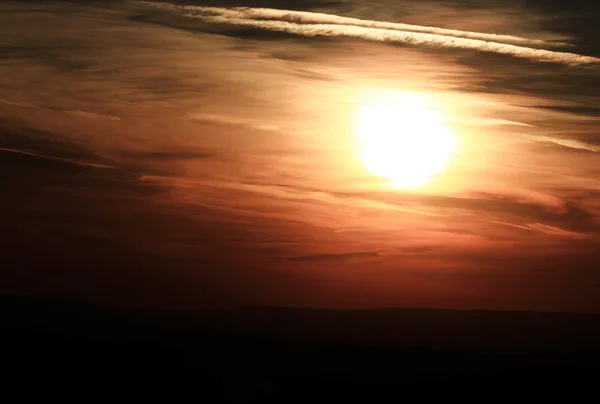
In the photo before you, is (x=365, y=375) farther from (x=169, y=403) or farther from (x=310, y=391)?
(x=169, y=403)

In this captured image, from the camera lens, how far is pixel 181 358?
2562 cm

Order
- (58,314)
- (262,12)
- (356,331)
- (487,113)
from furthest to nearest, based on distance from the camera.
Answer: (356,331), (58,314), (487,113), (262,12)

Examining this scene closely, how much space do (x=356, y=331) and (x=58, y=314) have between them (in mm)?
9143

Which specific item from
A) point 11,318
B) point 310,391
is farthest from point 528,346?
point 11,318

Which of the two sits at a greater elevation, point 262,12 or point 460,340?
point 262,12

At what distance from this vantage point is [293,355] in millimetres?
26750

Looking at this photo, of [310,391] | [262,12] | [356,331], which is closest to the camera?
[262,12]

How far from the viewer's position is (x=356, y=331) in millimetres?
28484

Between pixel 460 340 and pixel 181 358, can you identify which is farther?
pixel 460 340

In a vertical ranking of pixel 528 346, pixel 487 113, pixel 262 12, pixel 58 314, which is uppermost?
pixel 262 12

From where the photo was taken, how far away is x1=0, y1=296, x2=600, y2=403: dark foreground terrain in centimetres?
2312

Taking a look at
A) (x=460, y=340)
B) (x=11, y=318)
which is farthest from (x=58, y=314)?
(x=460, y=340)

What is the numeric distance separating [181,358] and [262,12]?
12.3 meters

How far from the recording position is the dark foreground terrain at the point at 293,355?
23.1 m
